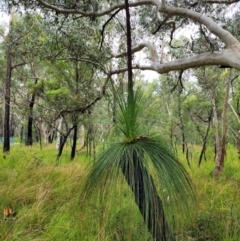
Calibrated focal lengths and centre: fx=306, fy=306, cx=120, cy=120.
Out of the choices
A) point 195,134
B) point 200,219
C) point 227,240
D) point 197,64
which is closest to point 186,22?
point 197,64

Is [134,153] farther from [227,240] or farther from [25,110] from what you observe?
[25,110]

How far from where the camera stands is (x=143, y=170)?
64.6 inches

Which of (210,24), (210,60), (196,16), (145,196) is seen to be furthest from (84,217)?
(196,16)

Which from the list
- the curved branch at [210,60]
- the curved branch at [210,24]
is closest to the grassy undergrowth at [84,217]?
the curved branch at [210,60]

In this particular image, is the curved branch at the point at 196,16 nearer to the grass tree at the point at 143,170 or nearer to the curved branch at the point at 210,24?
the curved branch at the point at 210,24

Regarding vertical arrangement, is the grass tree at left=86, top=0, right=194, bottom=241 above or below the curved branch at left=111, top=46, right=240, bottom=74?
below

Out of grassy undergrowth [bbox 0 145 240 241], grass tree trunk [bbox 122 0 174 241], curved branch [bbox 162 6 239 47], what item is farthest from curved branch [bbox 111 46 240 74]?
grass tree trunk [bbox 122 0 174 241]

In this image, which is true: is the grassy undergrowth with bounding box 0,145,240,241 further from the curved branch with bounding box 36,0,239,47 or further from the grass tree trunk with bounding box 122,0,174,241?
the curved branch with bounding box 36,0,239,47

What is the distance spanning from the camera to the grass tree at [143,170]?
1.61 m

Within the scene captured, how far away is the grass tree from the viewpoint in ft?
5.27

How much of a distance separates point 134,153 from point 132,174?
5.0 inches

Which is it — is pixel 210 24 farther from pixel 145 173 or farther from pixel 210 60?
pixel 145 173

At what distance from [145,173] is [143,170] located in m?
0.02

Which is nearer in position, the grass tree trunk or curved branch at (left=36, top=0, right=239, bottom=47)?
the grass tree trunk
